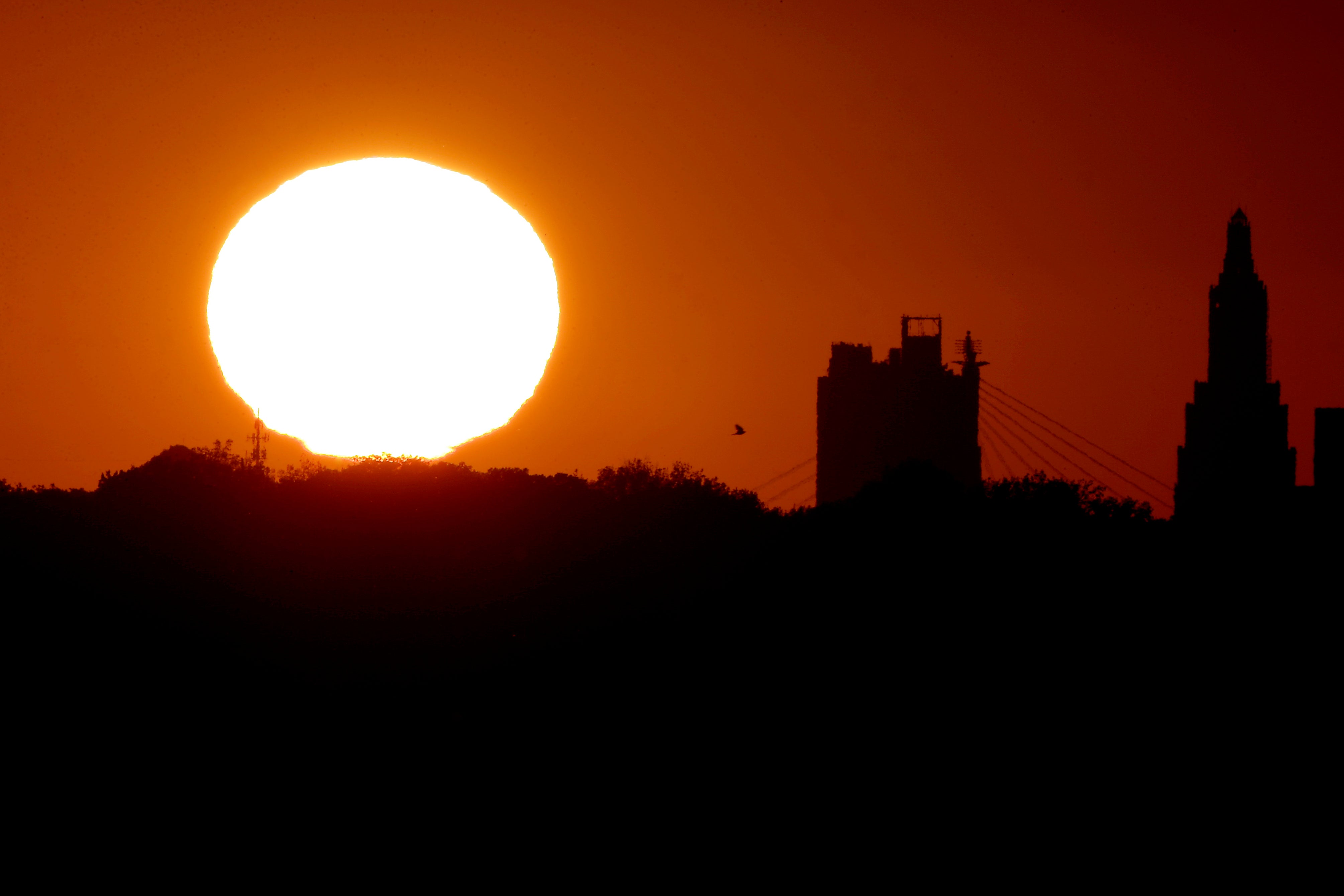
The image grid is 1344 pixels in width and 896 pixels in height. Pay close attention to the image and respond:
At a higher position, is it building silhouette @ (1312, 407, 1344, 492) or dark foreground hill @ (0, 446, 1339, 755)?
building silhouette @ (1312, 407, 1344, 492)

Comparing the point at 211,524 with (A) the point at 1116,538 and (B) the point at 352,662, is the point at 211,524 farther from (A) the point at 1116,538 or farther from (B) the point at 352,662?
(A) the point at 1116,538

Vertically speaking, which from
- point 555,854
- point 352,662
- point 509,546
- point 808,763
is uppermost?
point 509,546

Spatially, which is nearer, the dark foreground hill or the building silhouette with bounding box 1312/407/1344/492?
the dark foreground hill

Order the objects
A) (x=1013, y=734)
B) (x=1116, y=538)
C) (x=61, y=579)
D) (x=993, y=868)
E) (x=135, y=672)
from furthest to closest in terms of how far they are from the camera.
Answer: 1. (x=1116, y=538)
2. (x=61, y=579)
3. (x=135, y=672)
4. (x=1013, y=734)
5. (x=993, y=868)

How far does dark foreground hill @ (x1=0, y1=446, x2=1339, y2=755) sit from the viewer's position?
54219 mm

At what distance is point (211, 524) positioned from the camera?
78562mm

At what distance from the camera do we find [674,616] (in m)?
64.2

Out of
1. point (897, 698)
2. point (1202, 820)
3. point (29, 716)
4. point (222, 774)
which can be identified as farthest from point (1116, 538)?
point (29, 716)

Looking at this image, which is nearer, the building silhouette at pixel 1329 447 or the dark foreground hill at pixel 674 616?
the dark foreground hill at pixel 674 616

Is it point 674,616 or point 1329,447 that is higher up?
point 1329,447

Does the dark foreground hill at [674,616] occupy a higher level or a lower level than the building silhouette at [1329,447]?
lower

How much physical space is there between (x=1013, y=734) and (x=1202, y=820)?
726 centimetres

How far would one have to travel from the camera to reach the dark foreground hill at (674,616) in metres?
54.2

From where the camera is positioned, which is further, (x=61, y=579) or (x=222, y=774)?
(x=61, y=579)
